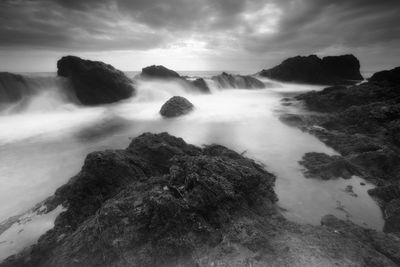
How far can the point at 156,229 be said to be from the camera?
5.79m

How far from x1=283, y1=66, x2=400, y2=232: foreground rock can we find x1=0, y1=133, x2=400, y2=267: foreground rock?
2.99m

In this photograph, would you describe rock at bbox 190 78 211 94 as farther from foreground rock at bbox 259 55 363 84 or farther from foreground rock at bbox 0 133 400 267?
foreground rock at bbox 0 133 400 267

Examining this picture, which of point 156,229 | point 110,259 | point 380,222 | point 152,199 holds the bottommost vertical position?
point 380,222

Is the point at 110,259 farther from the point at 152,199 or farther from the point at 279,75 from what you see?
the point at 279,75

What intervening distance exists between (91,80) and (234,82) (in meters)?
28.6

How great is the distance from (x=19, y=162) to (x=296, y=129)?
61.0 feet

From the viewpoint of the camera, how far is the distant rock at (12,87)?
28.1m

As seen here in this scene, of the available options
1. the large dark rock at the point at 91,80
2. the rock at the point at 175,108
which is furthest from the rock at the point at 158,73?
the rock at the point at 175,108

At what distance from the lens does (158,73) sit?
45688 mm

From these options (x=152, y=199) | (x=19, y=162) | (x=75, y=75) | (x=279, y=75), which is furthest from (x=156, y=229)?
(x=279, y=75)

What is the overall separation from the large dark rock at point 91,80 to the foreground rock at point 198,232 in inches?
1120

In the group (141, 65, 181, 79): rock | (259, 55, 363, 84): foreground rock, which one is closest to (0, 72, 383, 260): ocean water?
(141, 65, 181, 79): rock

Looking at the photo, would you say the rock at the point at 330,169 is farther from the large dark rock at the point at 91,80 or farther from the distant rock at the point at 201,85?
the distant rock at the point at 201,85

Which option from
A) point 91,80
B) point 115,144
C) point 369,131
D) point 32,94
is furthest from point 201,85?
point 369,131
